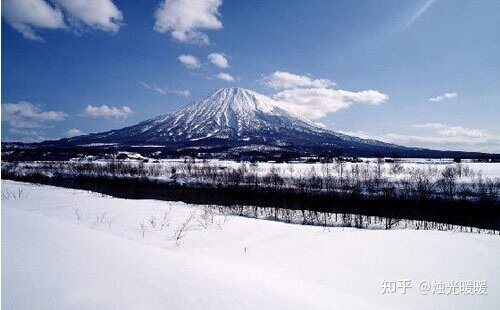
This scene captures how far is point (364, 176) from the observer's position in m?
47.4

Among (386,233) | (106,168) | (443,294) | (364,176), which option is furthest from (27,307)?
(106,168)

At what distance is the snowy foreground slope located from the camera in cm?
314

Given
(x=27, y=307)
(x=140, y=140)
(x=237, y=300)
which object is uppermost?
(x=140, y=140)

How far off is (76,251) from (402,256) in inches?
281

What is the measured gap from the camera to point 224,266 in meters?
5.06

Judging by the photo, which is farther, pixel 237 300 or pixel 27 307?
pixel 237 300

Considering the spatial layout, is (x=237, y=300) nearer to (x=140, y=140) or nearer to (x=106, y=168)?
(x=106, y=168)

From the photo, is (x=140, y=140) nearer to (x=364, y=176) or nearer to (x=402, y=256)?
(x=364, y=176)

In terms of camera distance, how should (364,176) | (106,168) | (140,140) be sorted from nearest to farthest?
1. (364,176)
2. (106,168)
3. (140,140)

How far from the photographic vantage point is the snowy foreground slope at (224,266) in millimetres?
3141

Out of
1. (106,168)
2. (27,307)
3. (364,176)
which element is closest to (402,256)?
(27,307)

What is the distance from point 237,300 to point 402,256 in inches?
244

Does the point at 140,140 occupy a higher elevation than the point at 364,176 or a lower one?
higher

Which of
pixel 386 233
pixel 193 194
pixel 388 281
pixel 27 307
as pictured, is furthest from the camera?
pixel 193 194
